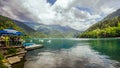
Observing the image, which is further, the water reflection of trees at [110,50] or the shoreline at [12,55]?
the water reflection of trees at [110,50]

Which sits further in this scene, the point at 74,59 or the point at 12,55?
the point at 74,59

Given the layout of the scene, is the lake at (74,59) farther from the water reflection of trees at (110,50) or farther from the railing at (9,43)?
the railing at (9,43)

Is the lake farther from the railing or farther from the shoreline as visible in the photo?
the railing

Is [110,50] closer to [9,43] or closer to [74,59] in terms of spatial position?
[74,59]

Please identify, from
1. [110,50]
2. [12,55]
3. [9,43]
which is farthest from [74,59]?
[110,50]

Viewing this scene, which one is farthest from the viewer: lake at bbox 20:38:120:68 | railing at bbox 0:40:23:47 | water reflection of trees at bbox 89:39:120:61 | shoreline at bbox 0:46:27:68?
water reflection of trees at bbox 89:39:120:61

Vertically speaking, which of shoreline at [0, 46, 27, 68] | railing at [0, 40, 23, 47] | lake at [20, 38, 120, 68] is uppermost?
railing at [0, 40, 23, 47]

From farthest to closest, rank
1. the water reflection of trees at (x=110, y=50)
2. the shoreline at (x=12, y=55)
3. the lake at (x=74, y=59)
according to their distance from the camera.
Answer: the water reflection of trees at (x=110, y=50) < the lake at (x=74, y=59) < the shoreline at (x=12, y=55)

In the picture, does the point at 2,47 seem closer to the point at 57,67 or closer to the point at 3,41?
the point at 3,41

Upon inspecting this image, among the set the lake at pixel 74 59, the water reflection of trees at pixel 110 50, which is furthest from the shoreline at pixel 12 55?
the water reflection of trees at pixel 110 50

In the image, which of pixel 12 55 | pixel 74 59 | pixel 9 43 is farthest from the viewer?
pixel 74 59

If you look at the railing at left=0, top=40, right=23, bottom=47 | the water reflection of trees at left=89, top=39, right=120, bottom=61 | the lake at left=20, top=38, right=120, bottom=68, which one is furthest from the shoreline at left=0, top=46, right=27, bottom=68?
the water reflection of trees at left=89, top=39, right=120, bottom=61

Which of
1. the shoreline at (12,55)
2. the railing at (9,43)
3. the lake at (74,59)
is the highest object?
the railing at (9,43)

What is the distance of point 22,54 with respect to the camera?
134ft
